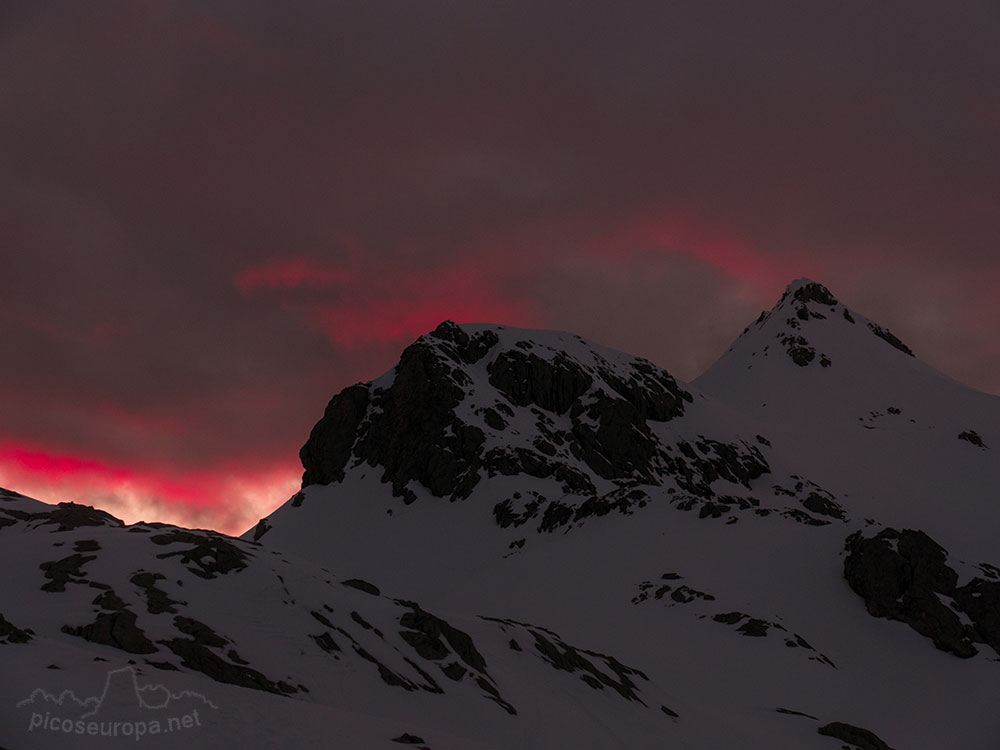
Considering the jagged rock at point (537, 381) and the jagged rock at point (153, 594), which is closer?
the jagged rock at point (153, 594)

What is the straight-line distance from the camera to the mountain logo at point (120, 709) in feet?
Answer: 70.4

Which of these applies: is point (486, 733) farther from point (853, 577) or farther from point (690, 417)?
point (690, 417)

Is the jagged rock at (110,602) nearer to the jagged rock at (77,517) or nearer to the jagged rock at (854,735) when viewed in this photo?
the jagged rock at (77,517)

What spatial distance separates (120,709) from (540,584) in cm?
5707

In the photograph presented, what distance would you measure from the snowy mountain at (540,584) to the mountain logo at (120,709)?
0.33 feet

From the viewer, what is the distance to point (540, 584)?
253ft

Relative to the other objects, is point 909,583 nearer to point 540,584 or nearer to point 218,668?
point 540,584

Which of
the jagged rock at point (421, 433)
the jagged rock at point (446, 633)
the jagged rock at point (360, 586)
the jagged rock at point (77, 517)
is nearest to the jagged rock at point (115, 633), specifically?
the jagged rock at point (446, 633)

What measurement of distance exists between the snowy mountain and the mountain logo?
0.10 metres

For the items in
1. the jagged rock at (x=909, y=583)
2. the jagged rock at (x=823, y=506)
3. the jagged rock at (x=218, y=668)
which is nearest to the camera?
the jagged rock at (x=218, y=668)

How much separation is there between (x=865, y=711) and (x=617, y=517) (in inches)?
1344

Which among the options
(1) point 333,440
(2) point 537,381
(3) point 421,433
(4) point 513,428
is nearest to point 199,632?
(4) point 513,428

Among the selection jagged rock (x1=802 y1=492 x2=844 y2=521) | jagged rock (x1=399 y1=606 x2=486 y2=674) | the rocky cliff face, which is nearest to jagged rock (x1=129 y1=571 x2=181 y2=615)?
jagged rock (x1=399 y1=606 x2=486 y2=674)

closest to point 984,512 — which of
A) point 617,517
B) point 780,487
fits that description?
point 780,487
